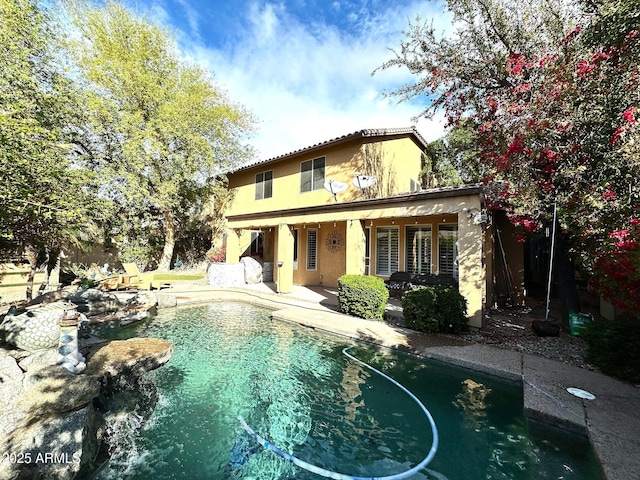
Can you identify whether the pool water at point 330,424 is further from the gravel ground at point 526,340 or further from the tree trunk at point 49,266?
the tree trunk at point 49,266

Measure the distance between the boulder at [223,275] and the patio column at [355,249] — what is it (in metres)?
7.07

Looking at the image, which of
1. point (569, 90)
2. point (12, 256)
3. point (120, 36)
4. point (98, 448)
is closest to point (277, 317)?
point (98, 448)

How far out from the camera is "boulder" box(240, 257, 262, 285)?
50.5 ft

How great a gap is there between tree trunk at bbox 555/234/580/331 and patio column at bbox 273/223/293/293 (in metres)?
9.23

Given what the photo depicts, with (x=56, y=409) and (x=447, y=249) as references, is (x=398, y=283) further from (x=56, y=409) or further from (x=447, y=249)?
(x=56, y=409)

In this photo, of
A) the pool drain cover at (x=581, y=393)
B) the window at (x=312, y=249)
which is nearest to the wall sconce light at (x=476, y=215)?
the pool drain cover at (x=581, y=393)

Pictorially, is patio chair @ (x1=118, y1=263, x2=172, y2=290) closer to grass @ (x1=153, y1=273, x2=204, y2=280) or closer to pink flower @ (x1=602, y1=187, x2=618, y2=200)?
grass @ (x1=153, y1=273, x2=204, y2=280)

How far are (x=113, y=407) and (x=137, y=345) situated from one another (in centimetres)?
125

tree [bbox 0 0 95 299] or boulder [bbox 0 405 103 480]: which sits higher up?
tree [bbox 0 0 95 299]

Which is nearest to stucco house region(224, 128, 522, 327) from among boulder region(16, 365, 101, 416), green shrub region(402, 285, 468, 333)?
green shrub region(402, 285, 468, 333)

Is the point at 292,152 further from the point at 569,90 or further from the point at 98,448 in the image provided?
the point at 98,448

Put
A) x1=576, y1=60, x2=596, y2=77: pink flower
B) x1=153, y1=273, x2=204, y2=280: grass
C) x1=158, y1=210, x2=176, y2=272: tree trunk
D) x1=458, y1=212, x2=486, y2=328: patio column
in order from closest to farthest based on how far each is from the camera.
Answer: x1=576, y1=60, x2=596, y2=77: pink flower, x1=458, y1=212, x2=486, y2=328: patio column, x1=153, y1=273, x2=204, y2=280: grass, x1=158, y1=210, x2=176, y2=272: tree trunk

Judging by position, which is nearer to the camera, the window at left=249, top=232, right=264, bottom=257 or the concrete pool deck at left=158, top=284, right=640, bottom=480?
the concrete pool deck at left=158, top=284, right=640, bottom=480

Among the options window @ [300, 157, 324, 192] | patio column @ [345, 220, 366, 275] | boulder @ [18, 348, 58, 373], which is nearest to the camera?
boulder @ [18, 348, 58, 373]
